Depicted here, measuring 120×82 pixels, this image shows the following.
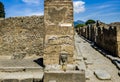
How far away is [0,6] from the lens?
3794cm

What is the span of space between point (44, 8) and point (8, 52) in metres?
7.23

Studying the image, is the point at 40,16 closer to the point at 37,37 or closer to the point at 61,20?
the point at 37,37

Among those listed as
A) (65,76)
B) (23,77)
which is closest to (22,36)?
(23,77)

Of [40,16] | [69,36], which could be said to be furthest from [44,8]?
[40,16]

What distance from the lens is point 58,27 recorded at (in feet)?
21.3

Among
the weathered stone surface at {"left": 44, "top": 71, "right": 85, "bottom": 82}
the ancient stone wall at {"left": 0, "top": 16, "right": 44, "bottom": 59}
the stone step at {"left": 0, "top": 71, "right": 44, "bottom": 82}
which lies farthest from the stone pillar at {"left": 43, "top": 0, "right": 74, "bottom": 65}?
the ancient stone wall at {"left": 0, "top": 16, "right": 44, "bottom": 59}

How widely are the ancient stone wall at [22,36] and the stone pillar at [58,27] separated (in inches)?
245

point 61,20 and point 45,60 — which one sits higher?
point 61,20

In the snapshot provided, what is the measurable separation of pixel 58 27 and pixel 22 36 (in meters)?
6.96

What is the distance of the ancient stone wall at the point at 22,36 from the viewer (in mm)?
12827

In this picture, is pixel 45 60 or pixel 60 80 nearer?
pixel 60 80

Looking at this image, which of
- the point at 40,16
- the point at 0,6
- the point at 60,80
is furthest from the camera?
the point at 0,6

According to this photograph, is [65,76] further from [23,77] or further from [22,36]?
[22,36]

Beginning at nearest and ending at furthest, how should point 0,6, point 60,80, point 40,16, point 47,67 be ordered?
point 60,80 < point 47,67 < point 40,16 < point 0,6
